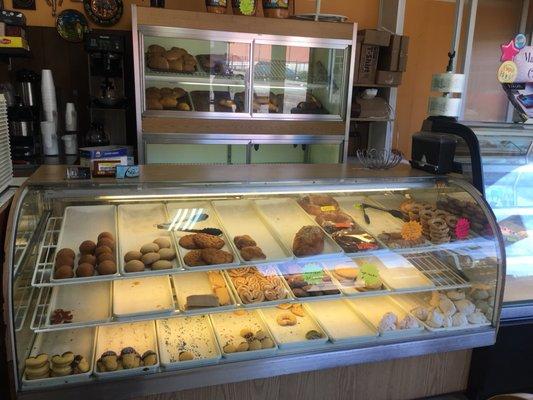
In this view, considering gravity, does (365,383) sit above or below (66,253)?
below

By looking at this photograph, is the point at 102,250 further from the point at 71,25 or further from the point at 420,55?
the point at 420,55

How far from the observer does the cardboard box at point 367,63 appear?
431cm

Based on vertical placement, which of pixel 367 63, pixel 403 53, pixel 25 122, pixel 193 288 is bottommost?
pixel 193 288

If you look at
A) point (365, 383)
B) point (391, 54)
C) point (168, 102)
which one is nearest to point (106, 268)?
point (365, 383)

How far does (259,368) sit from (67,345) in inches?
27.1

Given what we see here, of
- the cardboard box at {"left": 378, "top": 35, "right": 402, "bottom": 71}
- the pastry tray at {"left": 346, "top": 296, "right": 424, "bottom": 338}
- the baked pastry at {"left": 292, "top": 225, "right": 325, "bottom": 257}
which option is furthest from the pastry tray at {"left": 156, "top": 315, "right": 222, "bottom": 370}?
the cardboard box at {"left": 378, "top": 35, "right": 402, "bottom": 71}

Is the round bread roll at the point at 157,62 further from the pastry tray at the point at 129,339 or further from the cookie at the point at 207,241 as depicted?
the pastry tray at the point at 129,339

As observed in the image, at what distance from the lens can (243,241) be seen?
1736mm

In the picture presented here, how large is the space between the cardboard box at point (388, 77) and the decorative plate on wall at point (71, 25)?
110 inches

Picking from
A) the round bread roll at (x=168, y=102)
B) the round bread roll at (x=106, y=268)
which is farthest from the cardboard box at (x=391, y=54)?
the round bread roll at (x=106, y=268)

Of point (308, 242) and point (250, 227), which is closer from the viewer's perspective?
point (308, 242)

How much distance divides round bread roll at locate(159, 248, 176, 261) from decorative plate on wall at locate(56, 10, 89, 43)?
10.4ft

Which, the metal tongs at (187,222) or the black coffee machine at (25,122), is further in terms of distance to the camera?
the black coffee machine at (25,122)

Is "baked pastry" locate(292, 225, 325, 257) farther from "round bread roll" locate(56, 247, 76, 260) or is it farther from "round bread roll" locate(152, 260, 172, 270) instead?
"round bread roll" locate(56, 247, 76, 260)
